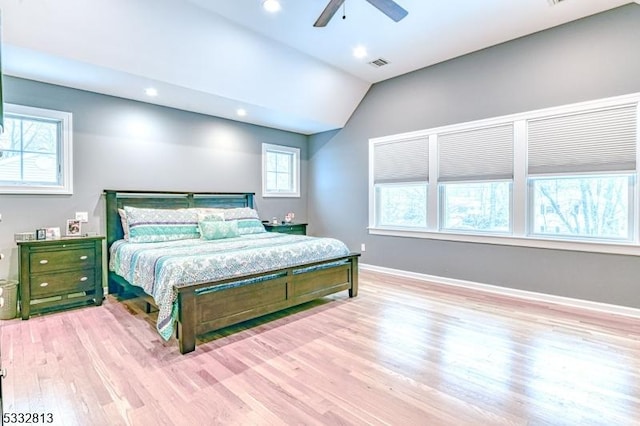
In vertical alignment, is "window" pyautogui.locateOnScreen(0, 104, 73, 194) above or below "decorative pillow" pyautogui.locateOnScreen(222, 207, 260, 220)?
above

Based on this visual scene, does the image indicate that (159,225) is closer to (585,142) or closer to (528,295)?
(528,295)

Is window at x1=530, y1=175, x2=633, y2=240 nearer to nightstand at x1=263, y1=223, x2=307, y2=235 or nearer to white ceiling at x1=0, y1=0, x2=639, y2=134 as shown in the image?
white ceiling at x1=0, y1=0, x2=639, y2=134

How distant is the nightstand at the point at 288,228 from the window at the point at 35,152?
9.23 feet

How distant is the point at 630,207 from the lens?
11.4 ft

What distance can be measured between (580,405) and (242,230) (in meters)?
3.99

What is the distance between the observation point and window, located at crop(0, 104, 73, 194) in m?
3.66

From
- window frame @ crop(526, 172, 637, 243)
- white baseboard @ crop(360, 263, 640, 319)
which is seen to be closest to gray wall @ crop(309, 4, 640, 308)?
white baseboard @ crop(360, 263, 640, 319)

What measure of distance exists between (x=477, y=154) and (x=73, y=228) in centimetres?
Result: 516

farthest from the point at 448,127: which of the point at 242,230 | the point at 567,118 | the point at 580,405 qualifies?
the point at 580,405

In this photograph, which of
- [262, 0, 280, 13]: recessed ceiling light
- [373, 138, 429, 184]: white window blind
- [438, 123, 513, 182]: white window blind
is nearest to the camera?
[262, 0, 280, 13]: recessed ceiling light

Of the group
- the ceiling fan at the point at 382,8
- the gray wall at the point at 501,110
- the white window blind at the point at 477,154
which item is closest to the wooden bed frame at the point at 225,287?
the gray wall at the point at 501,110

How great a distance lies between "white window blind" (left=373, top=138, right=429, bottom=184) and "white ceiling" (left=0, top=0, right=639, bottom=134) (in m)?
1.14

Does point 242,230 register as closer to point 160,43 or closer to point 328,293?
point 328,293

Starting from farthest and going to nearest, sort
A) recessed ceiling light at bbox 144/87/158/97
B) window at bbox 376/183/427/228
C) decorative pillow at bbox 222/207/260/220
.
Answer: window at bbox 376/183/427/228
decorative pillow at bbox 222/207/260/220
recessed ceiling light at bbox 144/87/158/97
